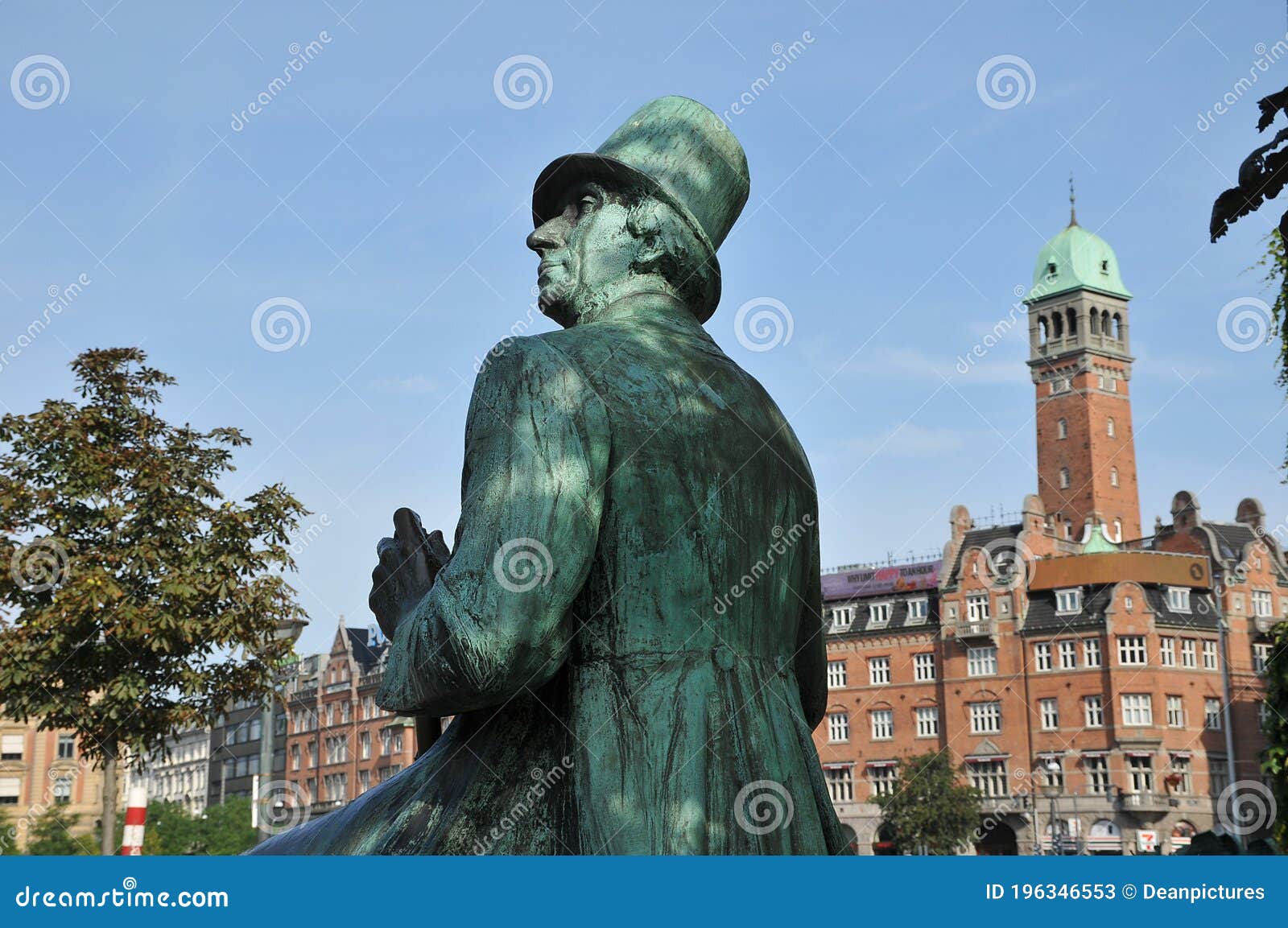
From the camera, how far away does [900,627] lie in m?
71.6

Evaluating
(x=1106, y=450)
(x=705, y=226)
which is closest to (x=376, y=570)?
(x=705, y=226)

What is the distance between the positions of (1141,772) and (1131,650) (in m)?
5.10

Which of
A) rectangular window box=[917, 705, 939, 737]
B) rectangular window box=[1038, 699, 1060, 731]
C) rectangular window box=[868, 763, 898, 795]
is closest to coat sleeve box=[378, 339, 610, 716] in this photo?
rectangular window box=[1038, 699, 1060, 731]

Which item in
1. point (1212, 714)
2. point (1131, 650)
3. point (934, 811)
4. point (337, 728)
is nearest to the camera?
point (934, 811)

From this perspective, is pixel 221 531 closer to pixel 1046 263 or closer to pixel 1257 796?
pixel 1257 796

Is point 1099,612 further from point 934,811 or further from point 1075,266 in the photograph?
point 1075,266

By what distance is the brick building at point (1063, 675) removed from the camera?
62562mm

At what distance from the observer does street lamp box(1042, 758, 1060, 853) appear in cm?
6250

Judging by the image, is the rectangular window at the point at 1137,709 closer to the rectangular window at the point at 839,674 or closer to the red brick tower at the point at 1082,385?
the rectangular window at the point at 839,674

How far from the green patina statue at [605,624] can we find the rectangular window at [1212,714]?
2602 inches

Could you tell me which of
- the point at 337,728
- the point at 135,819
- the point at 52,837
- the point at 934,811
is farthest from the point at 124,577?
the point at 337,728

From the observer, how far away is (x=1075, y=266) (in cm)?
9875

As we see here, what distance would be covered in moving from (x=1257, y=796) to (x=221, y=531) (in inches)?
2000

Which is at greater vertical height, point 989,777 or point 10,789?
point 989,777
